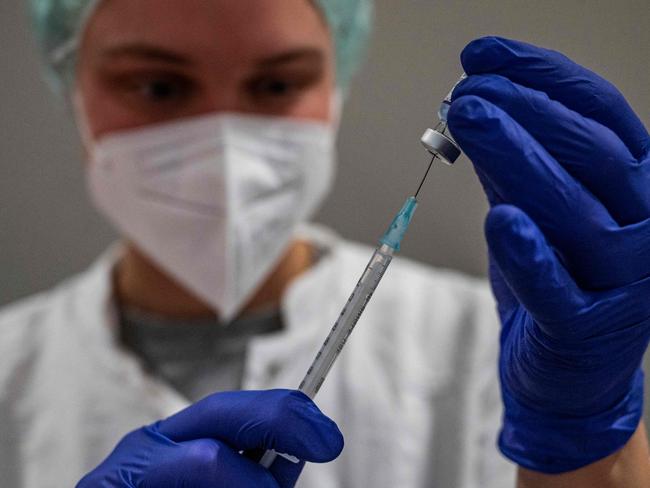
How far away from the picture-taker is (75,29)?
4.10 feet

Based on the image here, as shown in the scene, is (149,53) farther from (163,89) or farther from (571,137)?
(571,137)

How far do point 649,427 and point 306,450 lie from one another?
55 centimetres

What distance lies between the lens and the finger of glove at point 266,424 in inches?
27.4

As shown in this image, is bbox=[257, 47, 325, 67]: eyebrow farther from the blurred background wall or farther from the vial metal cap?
the vial metal cap

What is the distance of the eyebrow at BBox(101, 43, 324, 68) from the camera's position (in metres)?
1.14

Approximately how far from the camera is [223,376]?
129cm

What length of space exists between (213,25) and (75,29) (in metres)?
0.27

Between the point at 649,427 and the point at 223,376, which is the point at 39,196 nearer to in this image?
the point at 223,376

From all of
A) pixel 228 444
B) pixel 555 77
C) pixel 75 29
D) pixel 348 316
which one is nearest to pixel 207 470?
pixel 228 444

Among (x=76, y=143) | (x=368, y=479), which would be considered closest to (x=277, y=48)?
(x=368, y=479)

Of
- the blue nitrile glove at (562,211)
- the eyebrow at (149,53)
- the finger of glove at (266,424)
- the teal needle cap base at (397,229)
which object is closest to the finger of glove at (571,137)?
the blue nitrile glove at (562,211)

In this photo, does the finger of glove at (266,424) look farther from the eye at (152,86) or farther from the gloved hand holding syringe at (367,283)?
the eye at (152,86)

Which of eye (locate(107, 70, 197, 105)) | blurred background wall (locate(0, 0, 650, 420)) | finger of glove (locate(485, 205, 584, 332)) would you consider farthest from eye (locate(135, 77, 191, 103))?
finger of glove (locate(485, 205, 584, 332))

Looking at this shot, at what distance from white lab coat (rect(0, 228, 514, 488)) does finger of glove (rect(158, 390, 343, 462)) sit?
46 cm
